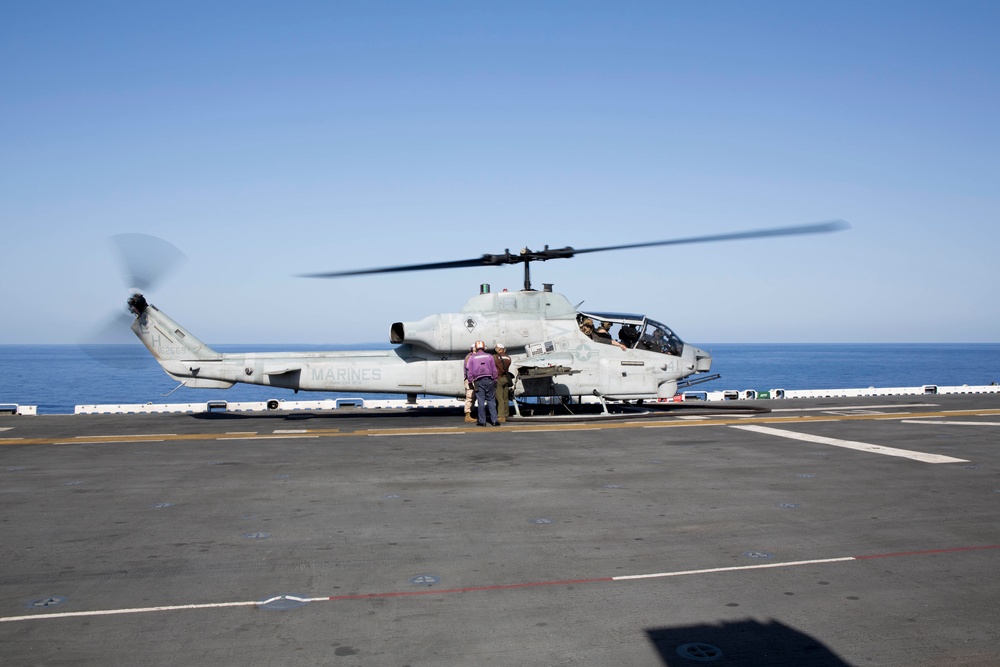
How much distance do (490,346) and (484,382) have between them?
87.7 inches

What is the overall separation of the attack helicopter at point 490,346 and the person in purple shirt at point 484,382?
1.67 m

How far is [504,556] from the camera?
580cm

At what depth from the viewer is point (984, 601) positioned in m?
4.71

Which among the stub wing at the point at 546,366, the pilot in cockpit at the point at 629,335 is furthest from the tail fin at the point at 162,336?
the pilot in cockpit at the point at 629,335

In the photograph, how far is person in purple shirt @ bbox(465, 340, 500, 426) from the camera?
53.6 feet

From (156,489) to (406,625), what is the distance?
5.77 meters

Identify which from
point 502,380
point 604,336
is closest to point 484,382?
point 502,380

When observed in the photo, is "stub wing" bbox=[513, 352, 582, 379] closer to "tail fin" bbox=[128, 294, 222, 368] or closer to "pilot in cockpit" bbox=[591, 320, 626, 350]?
"pilot in cockpit" bbox=[591, 320, 626, 350]

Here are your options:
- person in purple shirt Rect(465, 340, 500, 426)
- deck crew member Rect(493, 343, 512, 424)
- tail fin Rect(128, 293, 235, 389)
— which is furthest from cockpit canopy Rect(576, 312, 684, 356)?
tail fin Rect(128, 293, 235, 389)

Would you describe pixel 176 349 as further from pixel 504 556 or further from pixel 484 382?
pixel 504 556

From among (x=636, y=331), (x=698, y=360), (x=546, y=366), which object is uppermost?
→ (x=636, y=331)

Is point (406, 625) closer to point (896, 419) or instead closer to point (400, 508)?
point (400, 508)

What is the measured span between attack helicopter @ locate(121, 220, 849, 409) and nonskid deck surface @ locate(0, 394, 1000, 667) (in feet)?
19.9

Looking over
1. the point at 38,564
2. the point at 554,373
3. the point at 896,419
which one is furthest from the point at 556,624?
the point at 896,419
